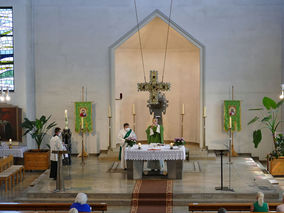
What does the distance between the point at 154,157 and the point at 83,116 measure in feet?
16.9

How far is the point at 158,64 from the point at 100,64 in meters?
3.12

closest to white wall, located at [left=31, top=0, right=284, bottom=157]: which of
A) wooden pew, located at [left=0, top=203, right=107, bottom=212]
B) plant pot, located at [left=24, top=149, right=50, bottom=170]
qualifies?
plant pot, located at [left=24, top=149, right=50, bottom=170]

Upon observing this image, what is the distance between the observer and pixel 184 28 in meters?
16.6

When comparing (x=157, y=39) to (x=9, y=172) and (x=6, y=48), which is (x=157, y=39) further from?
(x=9, y=172)

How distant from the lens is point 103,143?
56.0 ft

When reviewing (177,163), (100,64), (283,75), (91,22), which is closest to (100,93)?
(100,64)

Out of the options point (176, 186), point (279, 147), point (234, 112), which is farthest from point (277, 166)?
point (176, 186)

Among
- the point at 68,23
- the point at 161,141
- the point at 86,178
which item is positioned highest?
the point at 68,23

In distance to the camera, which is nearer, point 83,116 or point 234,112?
point 234,112

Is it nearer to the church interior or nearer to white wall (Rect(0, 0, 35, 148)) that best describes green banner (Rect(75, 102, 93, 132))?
the church interior

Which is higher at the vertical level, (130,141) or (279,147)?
(130,141)

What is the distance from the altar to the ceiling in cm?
601

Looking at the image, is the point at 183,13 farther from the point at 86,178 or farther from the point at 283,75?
the point at 86,178

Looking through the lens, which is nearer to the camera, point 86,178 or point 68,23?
point 86,178
